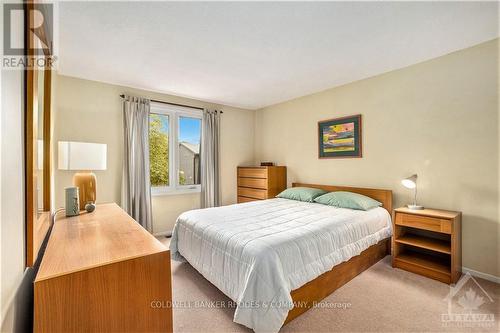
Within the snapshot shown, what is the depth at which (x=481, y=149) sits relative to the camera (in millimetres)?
2434

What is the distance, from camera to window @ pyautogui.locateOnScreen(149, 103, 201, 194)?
12.9ft

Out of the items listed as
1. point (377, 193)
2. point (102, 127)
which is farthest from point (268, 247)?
point (102, 127)

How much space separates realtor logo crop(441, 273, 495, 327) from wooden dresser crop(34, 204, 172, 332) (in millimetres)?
2179

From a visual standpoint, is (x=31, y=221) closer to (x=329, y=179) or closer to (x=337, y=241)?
(x=337, y=241)

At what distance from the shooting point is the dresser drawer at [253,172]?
434 cm

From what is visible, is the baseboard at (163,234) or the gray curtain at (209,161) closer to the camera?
the baseboard at (163,234)

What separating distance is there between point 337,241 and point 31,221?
2.20 metres

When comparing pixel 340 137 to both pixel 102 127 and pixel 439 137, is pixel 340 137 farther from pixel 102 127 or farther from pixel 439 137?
pixel 102 127

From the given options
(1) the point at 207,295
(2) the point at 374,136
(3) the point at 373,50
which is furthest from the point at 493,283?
(1) the point at 207,295

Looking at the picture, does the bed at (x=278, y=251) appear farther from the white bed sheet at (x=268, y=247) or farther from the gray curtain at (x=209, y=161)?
the gray curtain at (x=209, y=161)

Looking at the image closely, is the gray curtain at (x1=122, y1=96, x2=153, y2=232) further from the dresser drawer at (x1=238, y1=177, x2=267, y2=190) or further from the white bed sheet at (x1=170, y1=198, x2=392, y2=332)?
the dresser drawer at (x1=238, y1=177, x2=267, y2=190)

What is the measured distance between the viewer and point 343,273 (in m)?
2.34

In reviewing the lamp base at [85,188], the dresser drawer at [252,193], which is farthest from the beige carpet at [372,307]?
the dresser drawer at [252,193]

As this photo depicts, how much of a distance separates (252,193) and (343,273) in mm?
2462
